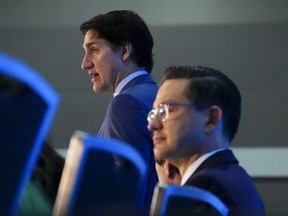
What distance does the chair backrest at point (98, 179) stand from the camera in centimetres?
103

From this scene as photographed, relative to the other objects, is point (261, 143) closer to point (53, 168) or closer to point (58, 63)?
point (58, 63)

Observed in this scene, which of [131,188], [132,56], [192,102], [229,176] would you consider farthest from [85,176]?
[132,56]

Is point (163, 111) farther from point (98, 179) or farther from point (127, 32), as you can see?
point (98, 179)

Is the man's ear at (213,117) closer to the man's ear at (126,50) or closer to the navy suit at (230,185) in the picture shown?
the navy suit at (230,185)

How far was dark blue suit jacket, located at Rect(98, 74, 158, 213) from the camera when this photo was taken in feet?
7.90

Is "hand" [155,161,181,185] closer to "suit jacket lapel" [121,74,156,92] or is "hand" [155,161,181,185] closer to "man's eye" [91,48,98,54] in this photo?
"suit jacket lapel" [121,74,156,92]

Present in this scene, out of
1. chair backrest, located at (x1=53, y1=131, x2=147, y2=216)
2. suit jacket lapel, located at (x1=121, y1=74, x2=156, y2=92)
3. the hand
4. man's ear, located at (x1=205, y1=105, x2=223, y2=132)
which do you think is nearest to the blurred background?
suit jacket lapel, located at (x1=121, y1=74, x2=156, y2=92)

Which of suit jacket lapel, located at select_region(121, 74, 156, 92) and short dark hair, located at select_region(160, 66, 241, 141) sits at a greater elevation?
suit jacket lapel, located at select_region(121, 74, 156, 92)

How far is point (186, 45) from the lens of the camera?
4426 mm

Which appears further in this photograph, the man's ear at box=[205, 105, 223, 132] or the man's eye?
the man's eye

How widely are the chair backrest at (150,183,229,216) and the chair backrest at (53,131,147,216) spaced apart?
6 centimetres

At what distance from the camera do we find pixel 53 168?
141 centimetres

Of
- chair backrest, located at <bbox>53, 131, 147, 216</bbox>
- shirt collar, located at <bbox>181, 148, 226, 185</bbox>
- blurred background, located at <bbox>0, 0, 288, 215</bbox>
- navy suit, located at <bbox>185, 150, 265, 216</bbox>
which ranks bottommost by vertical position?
chair backrest, located at <bbox>53, 131, 147, 216</bbox>

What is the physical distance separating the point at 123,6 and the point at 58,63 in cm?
44
